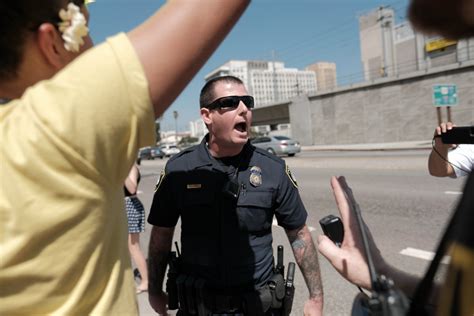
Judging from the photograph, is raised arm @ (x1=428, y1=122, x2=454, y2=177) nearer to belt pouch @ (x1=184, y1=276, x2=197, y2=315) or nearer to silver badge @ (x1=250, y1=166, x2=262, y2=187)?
silver badge @ (x1=250, y1=166, x2=262, y2=187)

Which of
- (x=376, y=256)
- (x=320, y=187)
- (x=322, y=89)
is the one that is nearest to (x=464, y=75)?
(x=322, y=89)

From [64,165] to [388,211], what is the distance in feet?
22.9

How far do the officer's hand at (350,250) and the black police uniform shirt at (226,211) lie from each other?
3.30 ft

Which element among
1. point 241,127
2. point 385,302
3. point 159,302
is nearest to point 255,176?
point 241,127

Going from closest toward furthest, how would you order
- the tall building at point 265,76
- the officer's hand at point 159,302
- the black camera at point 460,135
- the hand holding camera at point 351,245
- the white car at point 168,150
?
the hand holding camera at point 351,245 < the black camera at point 460,135 < the officer's hand at point 159,302 < the white car at point 168,150 < the tall building at point 265,76

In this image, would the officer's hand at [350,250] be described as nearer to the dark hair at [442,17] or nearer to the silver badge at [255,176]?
the dark hair at [442,17]

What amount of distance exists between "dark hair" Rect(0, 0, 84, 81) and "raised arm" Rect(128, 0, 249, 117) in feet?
0.56


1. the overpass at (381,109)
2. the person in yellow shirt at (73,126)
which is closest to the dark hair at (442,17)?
the person in yellow shirt at (73,126)

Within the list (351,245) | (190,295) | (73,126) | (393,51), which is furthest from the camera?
(393,51)

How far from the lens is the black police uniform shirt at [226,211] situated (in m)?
2.15

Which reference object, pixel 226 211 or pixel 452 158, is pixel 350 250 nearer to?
pixel 226 211

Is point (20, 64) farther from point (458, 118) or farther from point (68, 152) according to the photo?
point (458, 118)

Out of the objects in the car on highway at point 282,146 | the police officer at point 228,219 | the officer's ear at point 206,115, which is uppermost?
the officer's ear at point 206,115

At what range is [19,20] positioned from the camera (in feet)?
2.53
